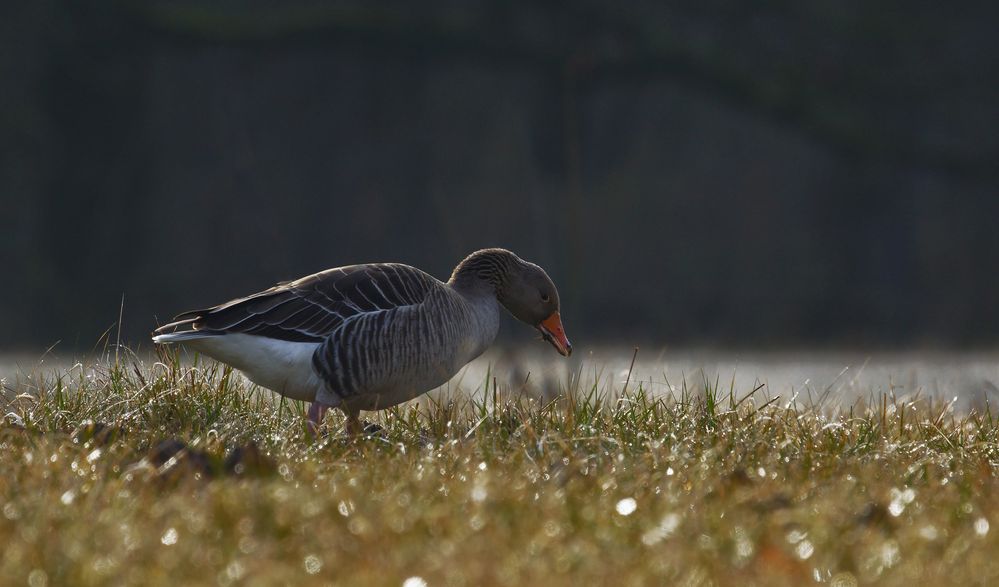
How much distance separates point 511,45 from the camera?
3728 cm

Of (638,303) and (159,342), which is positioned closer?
(159,342)

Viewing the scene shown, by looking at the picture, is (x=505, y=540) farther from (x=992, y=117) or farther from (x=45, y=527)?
(x=992, y=117)

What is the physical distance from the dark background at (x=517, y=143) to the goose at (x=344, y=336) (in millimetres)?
28230

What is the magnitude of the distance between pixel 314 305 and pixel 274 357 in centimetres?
33

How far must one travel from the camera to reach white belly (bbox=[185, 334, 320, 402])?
660cm

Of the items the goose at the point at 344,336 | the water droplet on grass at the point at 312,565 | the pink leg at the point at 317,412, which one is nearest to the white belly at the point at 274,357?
the goose at the point at 344,336

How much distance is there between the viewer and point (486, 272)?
7.50 m

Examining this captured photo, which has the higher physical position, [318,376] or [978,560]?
[978,560]

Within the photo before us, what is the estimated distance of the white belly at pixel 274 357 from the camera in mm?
6602

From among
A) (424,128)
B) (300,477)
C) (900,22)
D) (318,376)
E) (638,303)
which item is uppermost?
(300,477)

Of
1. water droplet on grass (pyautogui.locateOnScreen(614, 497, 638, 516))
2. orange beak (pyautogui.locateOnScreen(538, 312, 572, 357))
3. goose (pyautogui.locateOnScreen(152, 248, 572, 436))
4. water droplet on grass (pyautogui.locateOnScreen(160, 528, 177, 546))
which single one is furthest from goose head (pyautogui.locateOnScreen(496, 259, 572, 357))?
water droplet on grass (pyautogui.locateOnScreen(160, 528, 177, 546))

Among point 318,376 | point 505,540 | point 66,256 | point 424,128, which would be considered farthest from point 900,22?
point 505,540

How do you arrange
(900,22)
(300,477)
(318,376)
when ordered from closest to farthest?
(300,477) < (318,376) < (900,22)

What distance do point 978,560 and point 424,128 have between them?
34.3 metres
